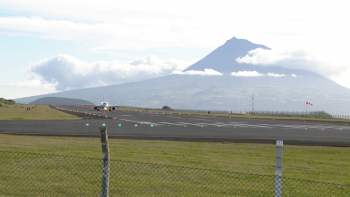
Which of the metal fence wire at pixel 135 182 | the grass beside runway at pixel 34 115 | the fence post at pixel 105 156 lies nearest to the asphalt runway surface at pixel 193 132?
the grass beside runway at pixel 34 115

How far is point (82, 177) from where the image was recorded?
12711 millimetres

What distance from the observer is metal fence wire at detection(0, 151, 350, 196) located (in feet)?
36.2

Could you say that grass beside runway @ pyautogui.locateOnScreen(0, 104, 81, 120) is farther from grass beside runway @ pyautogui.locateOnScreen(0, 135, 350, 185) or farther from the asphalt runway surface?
grass beside runway @ pyautogui.locateOnScreen(0, 135, 350, 185)

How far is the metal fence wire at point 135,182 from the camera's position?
1105cm

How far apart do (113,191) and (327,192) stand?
6736 millimetres

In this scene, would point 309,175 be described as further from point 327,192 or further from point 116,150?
point 116,150

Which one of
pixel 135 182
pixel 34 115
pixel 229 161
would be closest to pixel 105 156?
pixel 135 182

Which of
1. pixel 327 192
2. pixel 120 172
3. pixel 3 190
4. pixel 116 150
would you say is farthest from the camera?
pixel 116 150

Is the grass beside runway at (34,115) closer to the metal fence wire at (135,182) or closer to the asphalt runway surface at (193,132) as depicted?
the asphalt runway surface at (193,132)

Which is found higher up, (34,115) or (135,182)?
(34,115)

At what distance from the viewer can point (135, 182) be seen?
12203mm

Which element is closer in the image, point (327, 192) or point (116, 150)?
point (327, 192)

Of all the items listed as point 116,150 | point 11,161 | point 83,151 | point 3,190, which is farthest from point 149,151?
point 3,190

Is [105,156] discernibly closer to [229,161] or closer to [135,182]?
[135,182]
